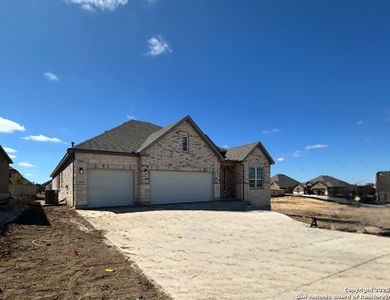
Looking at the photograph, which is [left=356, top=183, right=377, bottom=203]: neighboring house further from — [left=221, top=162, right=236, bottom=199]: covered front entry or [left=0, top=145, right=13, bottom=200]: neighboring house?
[left=0, top=145, right=13, bottom=200]: neighboring house

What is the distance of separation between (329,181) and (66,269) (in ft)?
230

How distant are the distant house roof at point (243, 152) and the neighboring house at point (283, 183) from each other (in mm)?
43422

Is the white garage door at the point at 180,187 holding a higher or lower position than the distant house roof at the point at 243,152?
lower

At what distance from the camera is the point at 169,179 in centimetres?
2138

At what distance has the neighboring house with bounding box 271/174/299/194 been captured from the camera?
70875 millimetres

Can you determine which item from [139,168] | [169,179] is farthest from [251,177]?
[139,168]

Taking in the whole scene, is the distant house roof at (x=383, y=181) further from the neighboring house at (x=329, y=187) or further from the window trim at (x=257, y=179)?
the window trim at (x=257, y=179)

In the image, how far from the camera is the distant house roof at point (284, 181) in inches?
2806

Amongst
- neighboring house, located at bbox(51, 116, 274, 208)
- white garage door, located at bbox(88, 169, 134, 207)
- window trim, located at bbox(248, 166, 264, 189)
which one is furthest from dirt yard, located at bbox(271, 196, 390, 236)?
white garage door, located at bbox(88, 169, 134, 207)

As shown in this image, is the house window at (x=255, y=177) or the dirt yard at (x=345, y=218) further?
the house window at (x=255, y=177)

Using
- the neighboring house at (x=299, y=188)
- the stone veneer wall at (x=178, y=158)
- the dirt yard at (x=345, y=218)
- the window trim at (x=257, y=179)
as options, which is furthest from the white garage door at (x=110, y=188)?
the neighboring house at (x=299, y=188)

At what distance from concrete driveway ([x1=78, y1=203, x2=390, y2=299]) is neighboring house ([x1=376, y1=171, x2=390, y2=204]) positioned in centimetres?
5020

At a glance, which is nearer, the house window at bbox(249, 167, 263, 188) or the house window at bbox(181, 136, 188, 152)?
the house window at bbox(181, 136, 188, 152)

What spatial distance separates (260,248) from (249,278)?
3178mm
